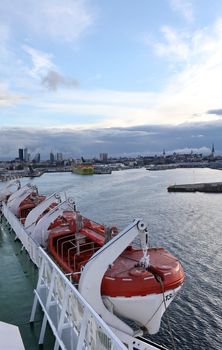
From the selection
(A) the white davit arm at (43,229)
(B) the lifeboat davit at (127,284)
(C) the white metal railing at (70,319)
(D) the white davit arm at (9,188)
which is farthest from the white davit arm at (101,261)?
(D) the white davit arm at (9,188)

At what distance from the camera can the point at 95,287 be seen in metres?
7.55

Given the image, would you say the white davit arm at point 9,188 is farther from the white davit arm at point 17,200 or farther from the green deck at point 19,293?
the green deck at point 19,293

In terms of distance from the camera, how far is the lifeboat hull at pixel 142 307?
7.75 metres

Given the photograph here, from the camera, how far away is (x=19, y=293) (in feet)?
35.8

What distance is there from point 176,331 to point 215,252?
11977mm

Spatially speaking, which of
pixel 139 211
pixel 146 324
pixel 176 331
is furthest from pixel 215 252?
pixel 139 211

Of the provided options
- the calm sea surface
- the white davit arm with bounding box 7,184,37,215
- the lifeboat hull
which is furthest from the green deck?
the calm sea surface

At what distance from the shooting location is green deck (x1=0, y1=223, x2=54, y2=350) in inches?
327

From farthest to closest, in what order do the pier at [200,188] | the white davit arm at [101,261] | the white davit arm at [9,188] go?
the pier at [200,188]
the white davit arm at [9,188]
the white davit arm at [101,261]

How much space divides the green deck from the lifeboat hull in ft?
5.22

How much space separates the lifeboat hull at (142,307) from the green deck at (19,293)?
1.59 metres

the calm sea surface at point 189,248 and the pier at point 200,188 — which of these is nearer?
the calm sea surface at point 189,248

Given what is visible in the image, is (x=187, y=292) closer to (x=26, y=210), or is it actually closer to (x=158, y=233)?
(x=26, y=210)

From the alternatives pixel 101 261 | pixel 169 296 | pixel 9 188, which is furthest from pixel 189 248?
pixel 101 261
